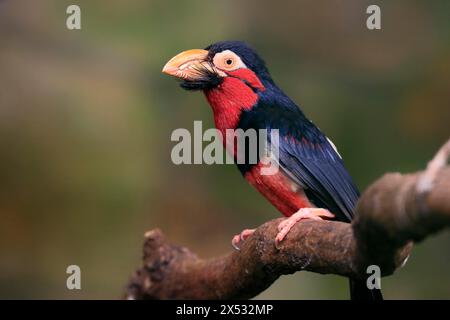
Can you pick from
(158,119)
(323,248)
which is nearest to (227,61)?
(323,248)

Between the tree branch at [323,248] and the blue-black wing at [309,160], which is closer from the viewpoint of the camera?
the tree branch at [323,248]

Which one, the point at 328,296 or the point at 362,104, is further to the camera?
the point at 362,104

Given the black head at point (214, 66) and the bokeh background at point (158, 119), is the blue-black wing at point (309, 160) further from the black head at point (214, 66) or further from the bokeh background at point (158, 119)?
the bokeh background at point (158, 119)

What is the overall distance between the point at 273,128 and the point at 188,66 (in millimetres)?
458

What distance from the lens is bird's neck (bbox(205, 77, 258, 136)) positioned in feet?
9.88

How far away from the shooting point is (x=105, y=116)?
16.5ft

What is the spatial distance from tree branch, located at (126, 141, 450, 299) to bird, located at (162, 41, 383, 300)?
0.25 m

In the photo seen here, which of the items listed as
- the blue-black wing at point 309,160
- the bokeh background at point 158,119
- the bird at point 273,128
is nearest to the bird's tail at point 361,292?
the bird at point 273,128

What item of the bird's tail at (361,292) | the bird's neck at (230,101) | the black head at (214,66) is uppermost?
the black head at (214,66)

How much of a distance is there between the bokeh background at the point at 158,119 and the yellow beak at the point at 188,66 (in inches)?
77.6

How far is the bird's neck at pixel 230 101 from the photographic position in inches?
119

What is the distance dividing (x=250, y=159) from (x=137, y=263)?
248 centimetres
